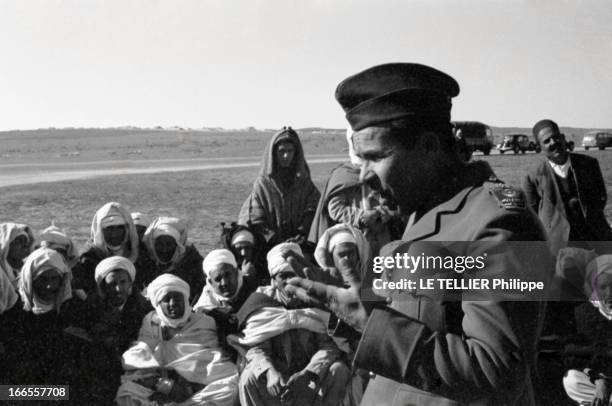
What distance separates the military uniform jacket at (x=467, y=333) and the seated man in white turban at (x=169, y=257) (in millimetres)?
3520

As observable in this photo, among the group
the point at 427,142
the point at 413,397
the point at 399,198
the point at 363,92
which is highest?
the point at 363,92

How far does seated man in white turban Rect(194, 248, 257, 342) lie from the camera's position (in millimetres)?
4316

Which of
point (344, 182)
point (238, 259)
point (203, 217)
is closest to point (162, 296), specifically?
point (238, 259)

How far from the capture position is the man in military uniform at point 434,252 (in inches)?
48.0

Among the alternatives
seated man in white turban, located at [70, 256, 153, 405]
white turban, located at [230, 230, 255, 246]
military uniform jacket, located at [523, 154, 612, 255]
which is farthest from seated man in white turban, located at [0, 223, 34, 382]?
military uniform jacket, located at [523, 154, 612, 255]

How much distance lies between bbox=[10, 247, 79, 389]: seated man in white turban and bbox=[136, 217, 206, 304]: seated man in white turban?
842mm

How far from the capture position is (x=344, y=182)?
452 centimetres

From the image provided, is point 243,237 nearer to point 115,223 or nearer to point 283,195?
point 283,195

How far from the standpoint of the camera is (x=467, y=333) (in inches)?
48.9

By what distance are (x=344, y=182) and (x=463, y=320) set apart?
3.27m

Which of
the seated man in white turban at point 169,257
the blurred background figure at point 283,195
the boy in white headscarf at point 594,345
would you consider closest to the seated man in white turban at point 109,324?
the seated man in white turban at point 169,257

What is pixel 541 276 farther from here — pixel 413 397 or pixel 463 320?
pixel 413 397

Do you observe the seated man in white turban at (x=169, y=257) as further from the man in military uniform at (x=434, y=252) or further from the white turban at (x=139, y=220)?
the man in military uniform at (x=434, y=252)

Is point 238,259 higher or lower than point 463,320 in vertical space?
lower
